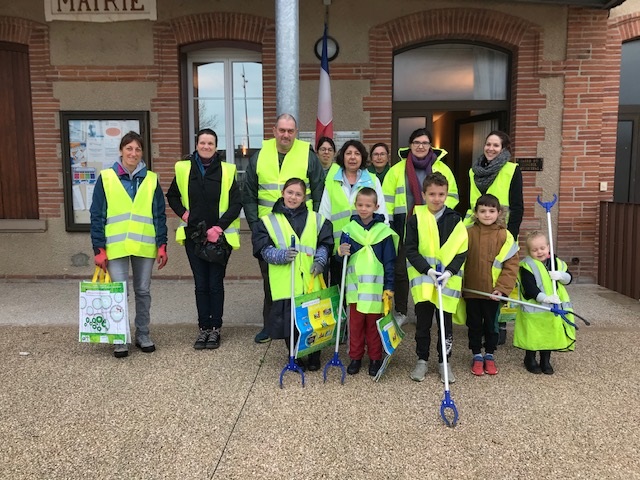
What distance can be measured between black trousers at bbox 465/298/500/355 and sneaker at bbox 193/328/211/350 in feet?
7.51

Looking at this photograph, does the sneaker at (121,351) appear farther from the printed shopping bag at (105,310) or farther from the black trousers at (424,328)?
the black trousers at (424,328)

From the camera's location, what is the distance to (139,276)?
4.45 meters

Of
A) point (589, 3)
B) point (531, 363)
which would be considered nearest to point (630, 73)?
point (589, 3)

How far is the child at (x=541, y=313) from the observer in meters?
3.86

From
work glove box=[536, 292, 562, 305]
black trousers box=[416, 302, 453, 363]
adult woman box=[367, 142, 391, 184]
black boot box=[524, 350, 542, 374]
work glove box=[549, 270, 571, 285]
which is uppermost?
adult woman box=[367, 142, 391, 184]

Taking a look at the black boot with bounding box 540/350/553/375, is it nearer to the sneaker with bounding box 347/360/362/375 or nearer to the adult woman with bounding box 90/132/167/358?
the sneaker with bounding box 347/360/362/375

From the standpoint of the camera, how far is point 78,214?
7.11 metres

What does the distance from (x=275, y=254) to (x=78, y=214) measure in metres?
4.45

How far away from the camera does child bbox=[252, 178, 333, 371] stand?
3932 mm

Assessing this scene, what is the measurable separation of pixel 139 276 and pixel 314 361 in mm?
1717

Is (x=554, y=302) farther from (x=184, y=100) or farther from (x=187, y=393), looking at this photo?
(x=184, y=100)

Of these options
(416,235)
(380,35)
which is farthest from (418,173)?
(380,35)

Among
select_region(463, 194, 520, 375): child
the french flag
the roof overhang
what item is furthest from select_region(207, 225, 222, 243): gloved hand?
the roof overhang

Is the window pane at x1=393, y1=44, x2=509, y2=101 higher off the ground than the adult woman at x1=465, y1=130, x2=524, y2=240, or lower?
higher
